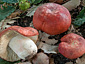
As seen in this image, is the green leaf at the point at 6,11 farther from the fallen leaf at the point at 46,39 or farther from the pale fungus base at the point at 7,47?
the fallen leaf at the point at 46,39

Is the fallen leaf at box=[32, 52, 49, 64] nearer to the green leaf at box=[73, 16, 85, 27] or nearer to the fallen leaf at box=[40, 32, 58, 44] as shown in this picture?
the fallen leaf at box=[40, 32, 58, 44]

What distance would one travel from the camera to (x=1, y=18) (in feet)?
8.54

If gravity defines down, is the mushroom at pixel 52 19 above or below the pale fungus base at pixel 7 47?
above

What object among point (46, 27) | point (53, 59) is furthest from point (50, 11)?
point (53, 59)

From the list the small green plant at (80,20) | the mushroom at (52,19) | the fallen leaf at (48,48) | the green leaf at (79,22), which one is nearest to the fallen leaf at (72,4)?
the small green plant at (80,20)

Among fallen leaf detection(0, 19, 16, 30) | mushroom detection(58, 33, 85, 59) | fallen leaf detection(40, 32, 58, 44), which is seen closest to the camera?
mushroom detection(58, 33, 85, 59)

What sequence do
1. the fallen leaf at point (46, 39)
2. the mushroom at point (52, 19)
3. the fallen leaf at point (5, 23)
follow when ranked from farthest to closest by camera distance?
the fallen leaf at point (5, 23)
the fallen leaf at point (46, 39)
the mushroom at point (52, 19)

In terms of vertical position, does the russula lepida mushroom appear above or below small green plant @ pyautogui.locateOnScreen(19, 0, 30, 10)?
below

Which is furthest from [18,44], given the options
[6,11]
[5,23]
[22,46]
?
[6,11]

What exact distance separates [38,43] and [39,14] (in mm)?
630

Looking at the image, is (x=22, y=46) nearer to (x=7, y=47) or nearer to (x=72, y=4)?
(x=7, y=47)

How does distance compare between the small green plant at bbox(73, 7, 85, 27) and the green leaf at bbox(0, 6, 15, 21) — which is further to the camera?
the green leaf at bbox(0, 6, 15, 21)

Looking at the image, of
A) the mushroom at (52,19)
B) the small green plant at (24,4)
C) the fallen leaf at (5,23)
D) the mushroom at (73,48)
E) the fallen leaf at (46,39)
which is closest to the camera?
the mushroom at (73,48)

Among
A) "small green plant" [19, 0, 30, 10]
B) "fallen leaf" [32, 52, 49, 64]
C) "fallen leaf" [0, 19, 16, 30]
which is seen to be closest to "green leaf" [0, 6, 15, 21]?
"fallen leaf" [0, 19, 16, 30]
